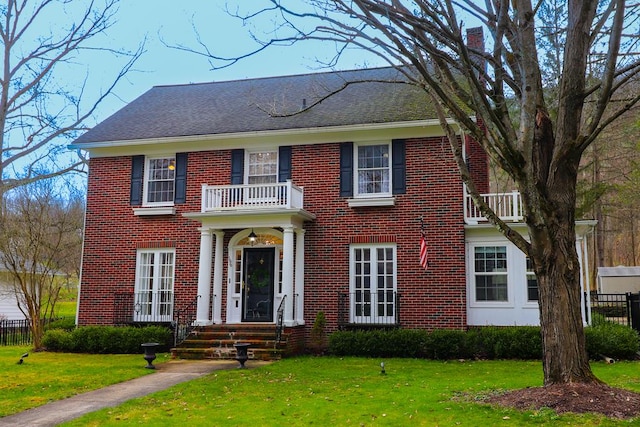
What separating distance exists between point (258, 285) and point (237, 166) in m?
3.55

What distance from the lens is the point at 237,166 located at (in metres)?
16.6

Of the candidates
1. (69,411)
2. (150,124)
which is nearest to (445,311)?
(69,411)

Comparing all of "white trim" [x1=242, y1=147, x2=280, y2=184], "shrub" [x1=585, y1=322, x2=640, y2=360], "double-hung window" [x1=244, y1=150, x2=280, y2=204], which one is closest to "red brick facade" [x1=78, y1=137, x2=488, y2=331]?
"white trim" [x1=242, y1=147, x2=280, y2=184]

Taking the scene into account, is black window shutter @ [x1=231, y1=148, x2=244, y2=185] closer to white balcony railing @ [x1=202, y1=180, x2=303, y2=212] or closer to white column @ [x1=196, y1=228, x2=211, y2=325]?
white balcony railing @ [x1=202, y1=180, x2=303, y2=212]

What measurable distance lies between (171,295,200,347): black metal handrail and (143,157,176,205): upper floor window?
3.28m

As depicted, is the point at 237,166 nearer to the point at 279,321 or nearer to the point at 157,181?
the point at 157,181

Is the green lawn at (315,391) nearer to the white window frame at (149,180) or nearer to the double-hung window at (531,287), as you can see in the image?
the double-hung window at (531,287)

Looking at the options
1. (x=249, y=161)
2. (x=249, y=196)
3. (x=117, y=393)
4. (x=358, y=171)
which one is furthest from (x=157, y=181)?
(x=117, y=393)

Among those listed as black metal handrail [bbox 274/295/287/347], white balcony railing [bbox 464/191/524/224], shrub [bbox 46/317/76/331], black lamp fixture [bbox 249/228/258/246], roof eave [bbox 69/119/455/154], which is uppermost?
roof eave [bbox 69/119/455/154]

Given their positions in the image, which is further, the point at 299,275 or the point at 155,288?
the point at 155,288

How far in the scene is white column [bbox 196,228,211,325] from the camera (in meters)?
15.2

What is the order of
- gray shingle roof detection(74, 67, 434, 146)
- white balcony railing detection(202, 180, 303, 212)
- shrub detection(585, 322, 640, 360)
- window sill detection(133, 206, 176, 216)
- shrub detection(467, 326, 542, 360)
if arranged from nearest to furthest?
shrub detection(585, 322, 640, 360), shrub detection(467, 326, 542, 360), white balcony railing detection(202, 180, 303, 212), gray shingle roof detection(74, 67, 434, 146), window sill detection(133, 206, 176, 216)

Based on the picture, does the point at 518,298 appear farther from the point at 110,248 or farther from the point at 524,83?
the point at 110,248

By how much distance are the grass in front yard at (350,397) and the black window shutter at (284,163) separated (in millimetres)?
5750
